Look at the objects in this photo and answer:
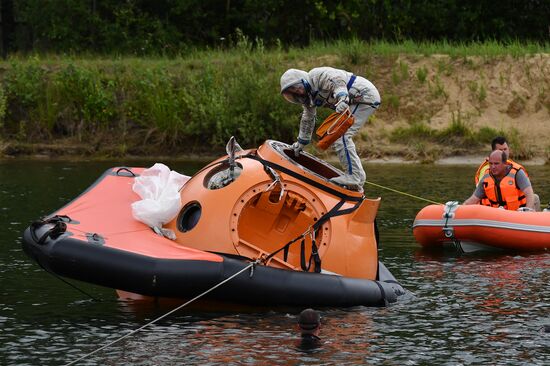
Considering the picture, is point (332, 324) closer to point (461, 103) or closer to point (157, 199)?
point (157, 199)

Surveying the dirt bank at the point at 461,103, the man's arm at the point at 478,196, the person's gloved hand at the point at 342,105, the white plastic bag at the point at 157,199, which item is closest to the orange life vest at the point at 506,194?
the man's arm at the point at 478,196

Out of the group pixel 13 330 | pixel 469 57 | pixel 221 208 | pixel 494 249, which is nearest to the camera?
pixel 13 330

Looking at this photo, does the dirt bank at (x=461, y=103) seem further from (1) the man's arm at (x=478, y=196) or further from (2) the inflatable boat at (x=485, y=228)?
(2) the inflatable boat at (x=485, y=228)

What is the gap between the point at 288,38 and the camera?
40.5 m

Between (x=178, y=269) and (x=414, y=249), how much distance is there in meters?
5.66

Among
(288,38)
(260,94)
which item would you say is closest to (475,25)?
(288,38)

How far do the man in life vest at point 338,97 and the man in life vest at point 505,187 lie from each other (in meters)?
3.58

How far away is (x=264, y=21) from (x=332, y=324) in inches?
1158

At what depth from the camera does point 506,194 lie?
55.4ft

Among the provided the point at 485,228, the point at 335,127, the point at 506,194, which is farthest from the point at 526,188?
the point at 335,127

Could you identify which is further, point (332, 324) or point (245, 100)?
point (245, 100)

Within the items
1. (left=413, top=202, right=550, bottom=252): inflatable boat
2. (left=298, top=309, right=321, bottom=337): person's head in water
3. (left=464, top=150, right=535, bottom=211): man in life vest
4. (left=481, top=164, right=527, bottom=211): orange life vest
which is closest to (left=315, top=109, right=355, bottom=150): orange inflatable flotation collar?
(left=298, top=309, right=321, bottom=337): person's head in water

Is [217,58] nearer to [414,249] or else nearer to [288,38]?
[288,38]

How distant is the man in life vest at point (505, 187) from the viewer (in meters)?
16.7
